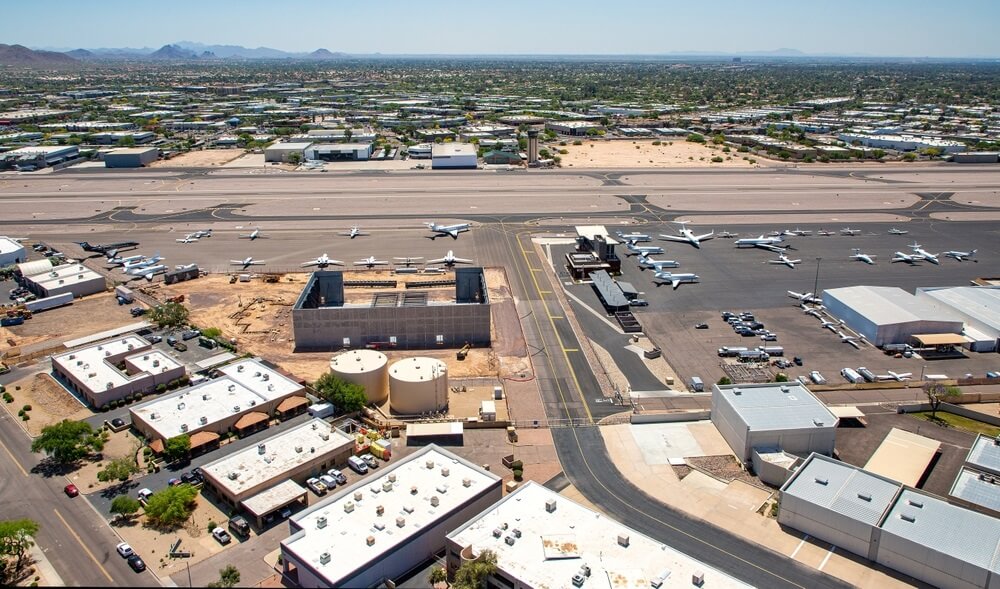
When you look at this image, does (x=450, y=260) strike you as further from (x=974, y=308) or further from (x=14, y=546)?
(x=974, y=308)

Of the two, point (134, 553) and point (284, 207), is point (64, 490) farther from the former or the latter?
point (284, 207)

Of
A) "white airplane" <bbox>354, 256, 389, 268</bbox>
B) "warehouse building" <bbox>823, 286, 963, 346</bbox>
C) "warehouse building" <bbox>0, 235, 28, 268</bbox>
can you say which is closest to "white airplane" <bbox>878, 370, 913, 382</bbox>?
"warehouse building" <bbox>823, 286, 963, 346</bbox>

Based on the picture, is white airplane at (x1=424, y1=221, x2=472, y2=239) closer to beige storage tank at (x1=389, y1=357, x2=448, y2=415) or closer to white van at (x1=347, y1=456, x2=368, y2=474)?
beige storage tank at (x1=389, y1=357, x2=448, y2=415)

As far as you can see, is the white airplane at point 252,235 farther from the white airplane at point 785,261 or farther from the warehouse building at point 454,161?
the white airplane at point 785,261

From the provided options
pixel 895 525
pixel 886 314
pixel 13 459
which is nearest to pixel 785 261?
pixel 886 314

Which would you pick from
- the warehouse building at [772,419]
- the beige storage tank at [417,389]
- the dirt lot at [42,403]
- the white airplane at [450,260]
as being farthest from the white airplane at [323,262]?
the warehouse building at [772,419]

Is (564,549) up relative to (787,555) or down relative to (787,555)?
up

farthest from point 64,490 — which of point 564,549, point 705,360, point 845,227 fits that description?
point 845,227
